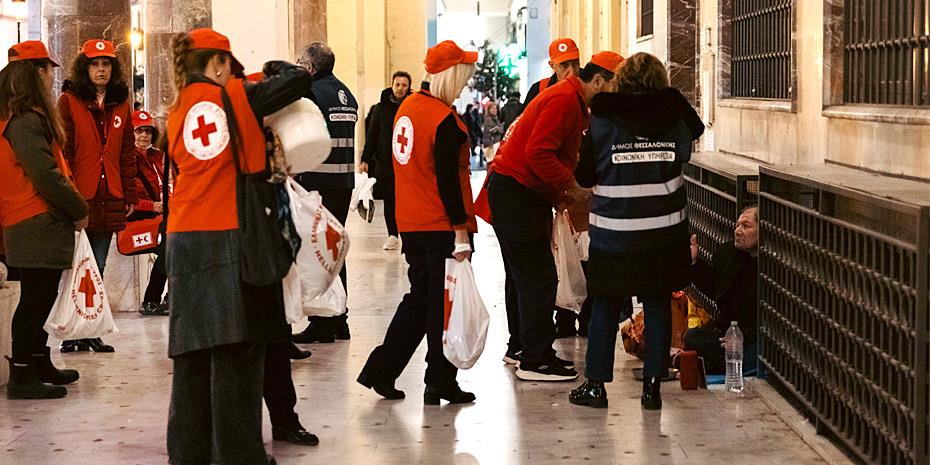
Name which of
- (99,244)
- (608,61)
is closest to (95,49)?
(99,244)

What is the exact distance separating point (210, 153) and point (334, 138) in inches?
158

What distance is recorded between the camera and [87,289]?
8312 millimetres

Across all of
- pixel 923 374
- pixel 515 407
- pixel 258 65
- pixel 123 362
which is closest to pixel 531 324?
pixel 515 407

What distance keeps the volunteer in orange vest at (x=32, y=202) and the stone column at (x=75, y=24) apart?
471 centimetres

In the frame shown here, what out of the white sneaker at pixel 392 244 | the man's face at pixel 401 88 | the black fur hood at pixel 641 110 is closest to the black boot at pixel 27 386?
the black fur hood at pixel 641 110

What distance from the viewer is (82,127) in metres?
9.28

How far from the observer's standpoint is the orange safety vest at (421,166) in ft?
24.0

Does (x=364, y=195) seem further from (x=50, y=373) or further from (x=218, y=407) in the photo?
(x=218, y=407)

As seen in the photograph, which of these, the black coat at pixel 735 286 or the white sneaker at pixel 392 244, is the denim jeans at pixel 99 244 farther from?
the white sneaker at pixel 392 244

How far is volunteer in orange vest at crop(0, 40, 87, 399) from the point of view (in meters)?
7.68

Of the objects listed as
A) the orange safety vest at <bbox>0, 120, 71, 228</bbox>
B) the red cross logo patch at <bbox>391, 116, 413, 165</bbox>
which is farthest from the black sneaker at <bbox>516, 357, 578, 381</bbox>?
the orange safety vest at <bbox>0, 120, 71, 228</bbox>

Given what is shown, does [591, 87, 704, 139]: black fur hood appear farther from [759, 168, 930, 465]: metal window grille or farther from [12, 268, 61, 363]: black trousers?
[12, 268, 61, 363]: black trousers

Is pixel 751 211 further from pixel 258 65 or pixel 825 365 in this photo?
pixel 258 65

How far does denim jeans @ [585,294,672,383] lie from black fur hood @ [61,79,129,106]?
3651 millimetres
